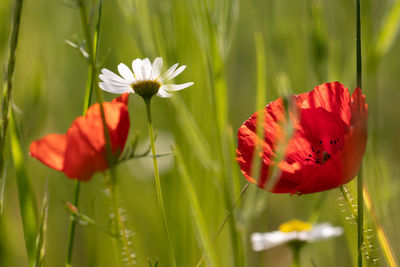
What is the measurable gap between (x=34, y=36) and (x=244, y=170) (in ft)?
2.80

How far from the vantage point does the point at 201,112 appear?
2.92 ft

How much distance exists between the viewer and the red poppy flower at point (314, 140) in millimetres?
364

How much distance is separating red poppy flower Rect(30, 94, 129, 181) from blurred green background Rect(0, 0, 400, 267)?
6 centimetres

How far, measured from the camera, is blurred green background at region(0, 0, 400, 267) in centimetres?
59

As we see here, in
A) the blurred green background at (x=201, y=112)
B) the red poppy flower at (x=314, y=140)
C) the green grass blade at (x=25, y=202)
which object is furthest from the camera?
the blurred green background at (x=201, y=112)

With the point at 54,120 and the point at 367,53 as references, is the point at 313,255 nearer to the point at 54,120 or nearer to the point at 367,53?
the point at 367,53

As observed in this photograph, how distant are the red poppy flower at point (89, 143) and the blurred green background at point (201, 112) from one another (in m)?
0.06

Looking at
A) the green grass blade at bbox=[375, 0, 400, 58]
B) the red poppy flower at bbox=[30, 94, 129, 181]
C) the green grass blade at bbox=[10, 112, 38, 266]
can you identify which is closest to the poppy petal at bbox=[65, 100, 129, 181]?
the red poppy flower at bbox=[30, 94, 129, 181]

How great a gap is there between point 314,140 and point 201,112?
0.45 meters

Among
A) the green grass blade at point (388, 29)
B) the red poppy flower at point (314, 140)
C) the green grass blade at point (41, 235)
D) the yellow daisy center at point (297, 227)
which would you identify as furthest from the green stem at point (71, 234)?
the green grass blade at point (388, 29)

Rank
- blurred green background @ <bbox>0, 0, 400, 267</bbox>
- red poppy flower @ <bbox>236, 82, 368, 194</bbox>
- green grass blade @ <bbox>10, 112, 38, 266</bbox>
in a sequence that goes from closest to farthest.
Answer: red poppy flower @ <bbox>236, 82, 368, 194</bbox> → green grass blade @ <bbox>10, 112, 38, 266</bbox> → blurred green background @ <bbox>0, 0, 400, 267</bbox>

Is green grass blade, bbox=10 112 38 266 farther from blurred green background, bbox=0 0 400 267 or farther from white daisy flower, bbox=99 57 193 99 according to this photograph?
white daisy flower, bbox=99 57 193 99

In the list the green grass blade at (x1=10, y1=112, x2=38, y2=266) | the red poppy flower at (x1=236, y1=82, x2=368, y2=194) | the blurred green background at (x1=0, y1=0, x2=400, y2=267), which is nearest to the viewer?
the red poppy flower at (x1=236, y1=82, x2=368, y2=194)

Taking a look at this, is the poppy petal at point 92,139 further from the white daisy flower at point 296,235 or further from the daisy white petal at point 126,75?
the white daisy flower at point 296,235
